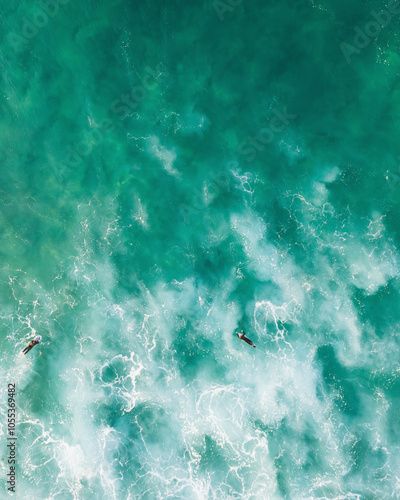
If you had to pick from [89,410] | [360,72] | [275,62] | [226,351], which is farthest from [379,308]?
[89,410]

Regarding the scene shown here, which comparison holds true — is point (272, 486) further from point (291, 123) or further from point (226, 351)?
point (291, 123)
